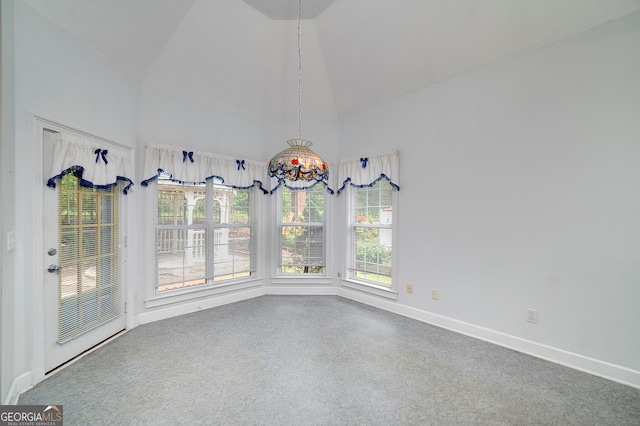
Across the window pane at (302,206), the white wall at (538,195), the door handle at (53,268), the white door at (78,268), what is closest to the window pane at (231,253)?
the window pane at (302,206)

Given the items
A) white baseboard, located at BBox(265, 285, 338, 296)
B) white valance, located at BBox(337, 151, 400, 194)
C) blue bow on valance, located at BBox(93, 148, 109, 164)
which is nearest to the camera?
blue bow on valance, located at BBox(93, 148, 109, 164)

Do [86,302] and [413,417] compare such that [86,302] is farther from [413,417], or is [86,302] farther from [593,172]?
[593,172]

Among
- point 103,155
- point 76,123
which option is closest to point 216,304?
point 103,155

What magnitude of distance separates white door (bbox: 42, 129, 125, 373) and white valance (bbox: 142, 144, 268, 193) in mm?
546

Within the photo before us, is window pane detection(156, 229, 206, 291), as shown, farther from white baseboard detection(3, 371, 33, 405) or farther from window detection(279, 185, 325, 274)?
white baseboard detection(3, 371, 33, 405)

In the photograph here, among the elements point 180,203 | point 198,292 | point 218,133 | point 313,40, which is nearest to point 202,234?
point 180,203

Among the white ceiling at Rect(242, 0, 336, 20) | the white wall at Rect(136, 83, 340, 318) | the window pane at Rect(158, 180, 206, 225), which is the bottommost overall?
the window pane at Rect(158, 180, 206, 225)

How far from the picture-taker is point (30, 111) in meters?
2.09

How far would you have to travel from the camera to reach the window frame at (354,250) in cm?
377

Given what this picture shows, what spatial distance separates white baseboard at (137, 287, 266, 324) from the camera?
11.0ft

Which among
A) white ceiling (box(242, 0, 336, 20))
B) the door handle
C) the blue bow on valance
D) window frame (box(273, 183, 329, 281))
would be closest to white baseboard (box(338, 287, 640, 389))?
window frame (box(273, 183, 329, 281))

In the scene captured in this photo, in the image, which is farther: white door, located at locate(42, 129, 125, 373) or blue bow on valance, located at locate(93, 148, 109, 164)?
blue bow on valance, located at locate(93, 148, 109, 164)

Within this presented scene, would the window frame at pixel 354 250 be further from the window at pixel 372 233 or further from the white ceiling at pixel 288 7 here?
the white ceiling at pixel 288 7

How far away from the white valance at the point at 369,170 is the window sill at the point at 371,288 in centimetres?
144
